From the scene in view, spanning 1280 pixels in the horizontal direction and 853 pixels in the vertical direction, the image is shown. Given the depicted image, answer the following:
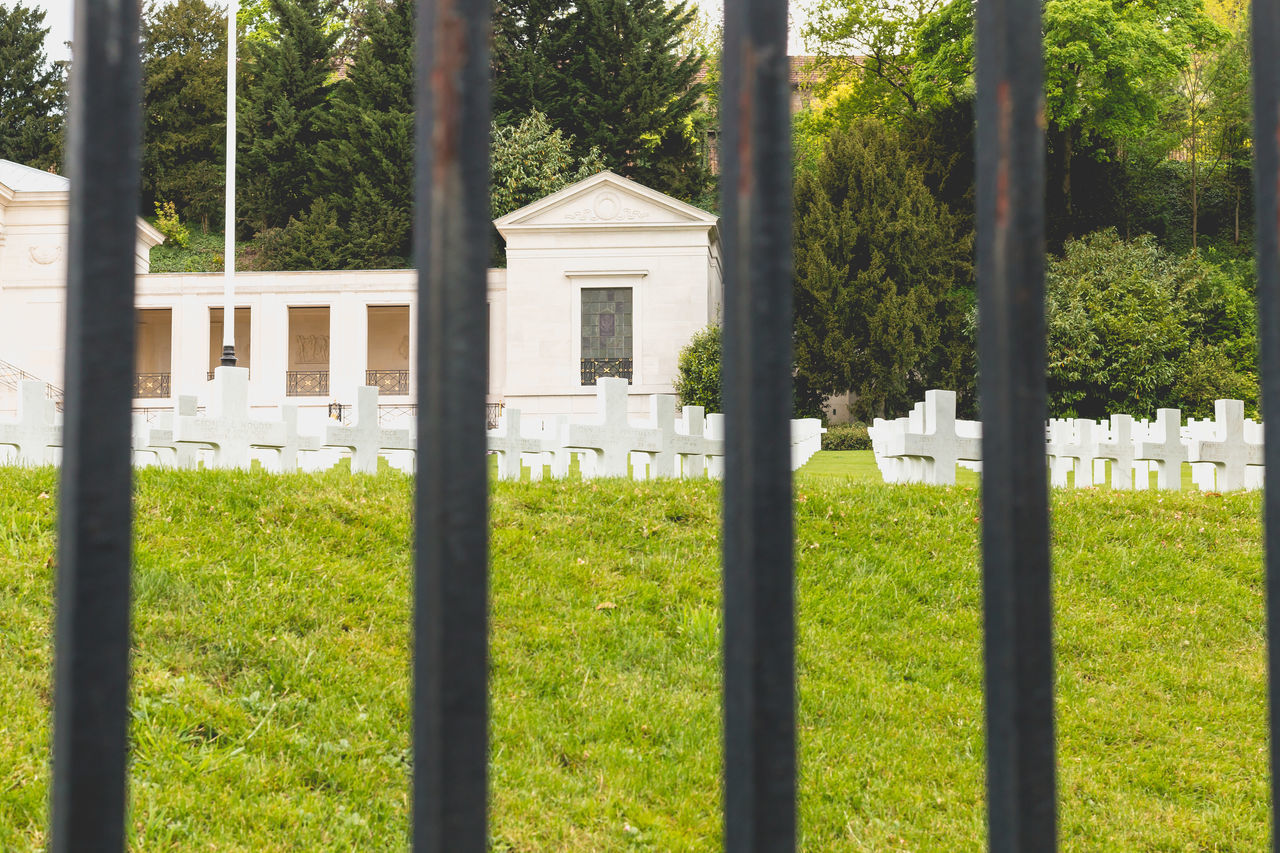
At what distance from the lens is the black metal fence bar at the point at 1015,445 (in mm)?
724

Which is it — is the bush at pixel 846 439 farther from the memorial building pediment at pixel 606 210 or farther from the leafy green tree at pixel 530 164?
the leafy green tree at pixel 530 164

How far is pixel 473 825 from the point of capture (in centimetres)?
64

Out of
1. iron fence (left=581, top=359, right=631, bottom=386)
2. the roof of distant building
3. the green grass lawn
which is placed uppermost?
the roof of distant building

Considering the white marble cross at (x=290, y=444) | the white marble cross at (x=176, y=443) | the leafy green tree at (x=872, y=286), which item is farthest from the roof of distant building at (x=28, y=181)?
the white marble cross at (x=290, y=444)

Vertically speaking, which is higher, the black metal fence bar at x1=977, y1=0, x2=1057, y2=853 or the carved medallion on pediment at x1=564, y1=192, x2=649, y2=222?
the carved medallion on pediment at x1=564, y1=192, x2=649, y2=222

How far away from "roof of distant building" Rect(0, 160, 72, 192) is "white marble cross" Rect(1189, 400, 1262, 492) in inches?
986

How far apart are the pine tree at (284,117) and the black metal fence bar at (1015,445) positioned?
36.7m

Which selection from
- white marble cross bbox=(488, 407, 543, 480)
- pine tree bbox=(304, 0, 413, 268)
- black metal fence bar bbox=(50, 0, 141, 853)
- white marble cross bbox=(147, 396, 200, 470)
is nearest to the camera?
black metal fence bar bbox=(50, 0, 141, 853)

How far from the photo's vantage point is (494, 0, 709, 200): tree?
33125 millimetres

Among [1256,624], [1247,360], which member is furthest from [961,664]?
[1247,360]

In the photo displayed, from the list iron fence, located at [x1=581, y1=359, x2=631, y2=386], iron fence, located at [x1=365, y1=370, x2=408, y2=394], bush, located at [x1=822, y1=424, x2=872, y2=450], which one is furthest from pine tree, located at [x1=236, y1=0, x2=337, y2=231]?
bush, located at [x1=822, y1=424, x2=872, y2=450]

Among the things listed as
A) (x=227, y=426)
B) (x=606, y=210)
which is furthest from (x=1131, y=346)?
(x=227, y=426)

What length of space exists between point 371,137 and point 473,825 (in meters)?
35.0

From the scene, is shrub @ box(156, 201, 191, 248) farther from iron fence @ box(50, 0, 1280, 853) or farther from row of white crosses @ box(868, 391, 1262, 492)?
iron fence @ box(50, 0, 1280, 853)
